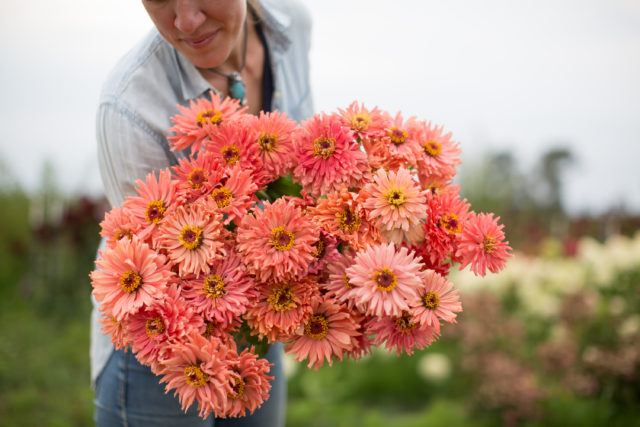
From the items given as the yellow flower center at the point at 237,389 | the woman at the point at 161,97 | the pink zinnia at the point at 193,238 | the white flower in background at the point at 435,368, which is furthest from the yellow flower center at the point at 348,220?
the white flower in background at the point at 435,368

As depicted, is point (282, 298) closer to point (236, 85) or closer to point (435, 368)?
point (236, 85)

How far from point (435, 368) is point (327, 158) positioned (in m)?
2.74

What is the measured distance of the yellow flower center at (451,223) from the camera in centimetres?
100

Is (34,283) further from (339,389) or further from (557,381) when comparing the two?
(557,381)

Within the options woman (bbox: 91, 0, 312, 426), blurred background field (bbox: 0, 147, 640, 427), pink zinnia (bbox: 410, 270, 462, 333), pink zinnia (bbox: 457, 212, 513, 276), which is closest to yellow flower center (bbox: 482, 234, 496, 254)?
pink zinnia (bbox: 457, 212, 513, 276)

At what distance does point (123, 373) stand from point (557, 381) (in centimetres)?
296

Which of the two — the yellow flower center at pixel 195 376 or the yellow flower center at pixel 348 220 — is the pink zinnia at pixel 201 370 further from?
the yellow flower center at pixel 348 220

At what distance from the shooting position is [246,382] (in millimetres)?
956

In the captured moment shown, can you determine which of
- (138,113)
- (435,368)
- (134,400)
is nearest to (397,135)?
(138,113)

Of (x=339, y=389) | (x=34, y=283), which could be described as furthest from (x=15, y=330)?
(x=339, y=389)

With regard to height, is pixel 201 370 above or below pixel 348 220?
below

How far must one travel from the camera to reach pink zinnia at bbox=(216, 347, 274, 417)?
0.93 m

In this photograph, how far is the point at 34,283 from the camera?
4637 mm

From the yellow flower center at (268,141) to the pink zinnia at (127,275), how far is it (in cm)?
30
